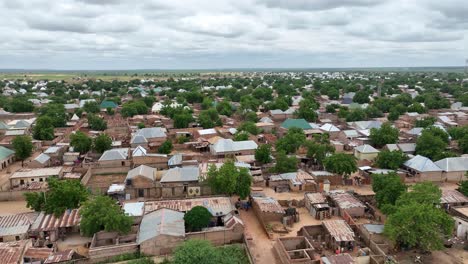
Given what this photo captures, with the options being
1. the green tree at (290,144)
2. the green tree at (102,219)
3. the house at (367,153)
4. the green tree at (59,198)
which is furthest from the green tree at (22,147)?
the house at (367,153)

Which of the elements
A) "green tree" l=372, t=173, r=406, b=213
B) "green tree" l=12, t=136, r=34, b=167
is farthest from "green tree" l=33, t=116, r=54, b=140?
"green tree" l=372, t=173, r=406, b=213

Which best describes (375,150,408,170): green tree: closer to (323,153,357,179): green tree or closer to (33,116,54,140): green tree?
(323,153,357,179): green tree

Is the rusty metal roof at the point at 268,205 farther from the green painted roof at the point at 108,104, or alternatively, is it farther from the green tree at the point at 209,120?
the green painted roof at the point at 108,104

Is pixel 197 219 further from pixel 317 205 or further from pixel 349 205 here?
pixel 349 205

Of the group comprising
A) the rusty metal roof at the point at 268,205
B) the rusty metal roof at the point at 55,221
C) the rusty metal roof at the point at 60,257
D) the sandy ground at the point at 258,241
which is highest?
the rusty metal roof at the point at 55,221

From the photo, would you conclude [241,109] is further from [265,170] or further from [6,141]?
[6,141]

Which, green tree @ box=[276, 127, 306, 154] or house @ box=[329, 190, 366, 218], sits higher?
green tree @ box=[276, 127, 306, 154]
